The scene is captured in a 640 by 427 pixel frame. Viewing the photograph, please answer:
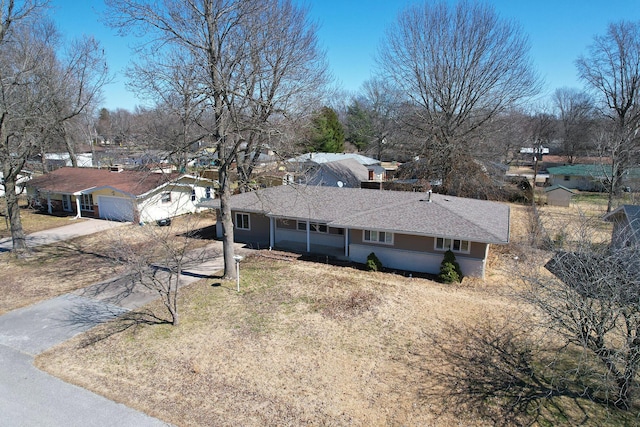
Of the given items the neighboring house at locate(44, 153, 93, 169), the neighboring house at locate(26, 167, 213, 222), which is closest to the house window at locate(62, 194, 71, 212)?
the neighboring house at locate(26, 167, 213, 222)

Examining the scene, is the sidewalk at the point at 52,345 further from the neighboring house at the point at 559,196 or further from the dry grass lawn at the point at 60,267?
the neighboring house at the point at 559,196

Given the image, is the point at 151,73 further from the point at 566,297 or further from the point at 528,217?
the point at 528,217

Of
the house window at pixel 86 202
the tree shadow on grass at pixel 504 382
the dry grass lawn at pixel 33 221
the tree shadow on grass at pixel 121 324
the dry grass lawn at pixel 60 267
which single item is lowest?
the tree shadow on grass at pixel 504 382

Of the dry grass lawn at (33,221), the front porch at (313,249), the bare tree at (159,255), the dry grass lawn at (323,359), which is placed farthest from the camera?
the dry grass lawn at (33,221)

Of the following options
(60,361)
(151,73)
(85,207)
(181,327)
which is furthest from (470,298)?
(85,207)

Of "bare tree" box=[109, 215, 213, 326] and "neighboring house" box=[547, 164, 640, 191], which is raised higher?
"neighboring house" box=[547, 164, 640, 191]

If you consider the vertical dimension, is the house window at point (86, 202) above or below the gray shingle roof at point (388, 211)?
below

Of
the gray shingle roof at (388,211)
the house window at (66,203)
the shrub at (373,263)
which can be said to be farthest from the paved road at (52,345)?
the house window at (66,203)

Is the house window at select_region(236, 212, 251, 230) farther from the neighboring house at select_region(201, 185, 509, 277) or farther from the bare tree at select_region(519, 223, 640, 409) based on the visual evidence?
the bare tree at select_region(519, 223, 640, 409)
